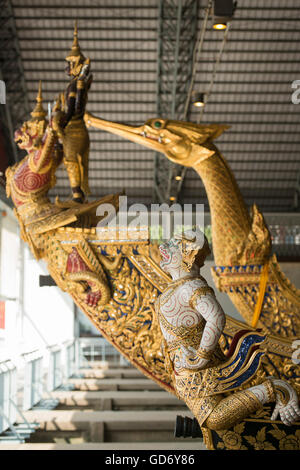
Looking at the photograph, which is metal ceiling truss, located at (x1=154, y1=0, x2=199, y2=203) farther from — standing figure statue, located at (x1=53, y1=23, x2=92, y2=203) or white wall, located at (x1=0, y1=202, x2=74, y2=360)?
standing figure statue, located at (x1=53, y1=23, x2=92, y2=203)

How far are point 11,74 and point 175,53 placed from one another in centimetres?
402

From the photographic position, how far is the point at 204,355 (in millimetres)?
2268

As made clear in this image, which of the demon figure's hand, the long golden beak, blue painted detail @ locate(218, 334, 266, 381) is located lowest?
the demon figure's hand

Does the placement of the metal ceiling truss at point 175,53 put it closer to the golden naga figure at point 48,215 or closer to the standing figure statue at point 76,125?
the standing figure statue at point 76,125

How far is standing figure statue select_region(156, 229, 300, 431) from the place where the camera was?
2250mm

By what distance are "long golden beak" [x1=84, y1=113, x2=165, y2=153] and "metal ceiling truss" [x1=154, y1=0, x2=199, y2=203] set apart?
309 inches

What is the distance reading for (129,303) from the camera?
3.56 meters

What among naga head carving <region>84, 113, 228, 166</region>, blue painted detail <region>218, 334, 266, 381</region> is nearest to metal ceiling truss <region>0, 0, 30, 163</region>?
naga head carving <region>84, 113, 228, 166</region>

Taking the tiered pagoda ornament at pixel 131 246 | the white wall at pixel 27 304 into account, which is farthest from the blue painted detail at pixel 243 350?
the white wall at pixel 27 304

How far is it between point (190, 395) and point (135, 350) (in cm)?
120

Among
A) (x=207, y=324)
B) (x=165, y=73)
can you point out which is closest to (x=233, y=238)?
(x=207, y=324)

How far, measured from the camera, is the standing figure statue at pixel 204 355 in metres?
2.25

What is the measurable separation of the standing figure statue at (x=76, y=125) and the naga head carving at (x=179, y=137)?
36cm
